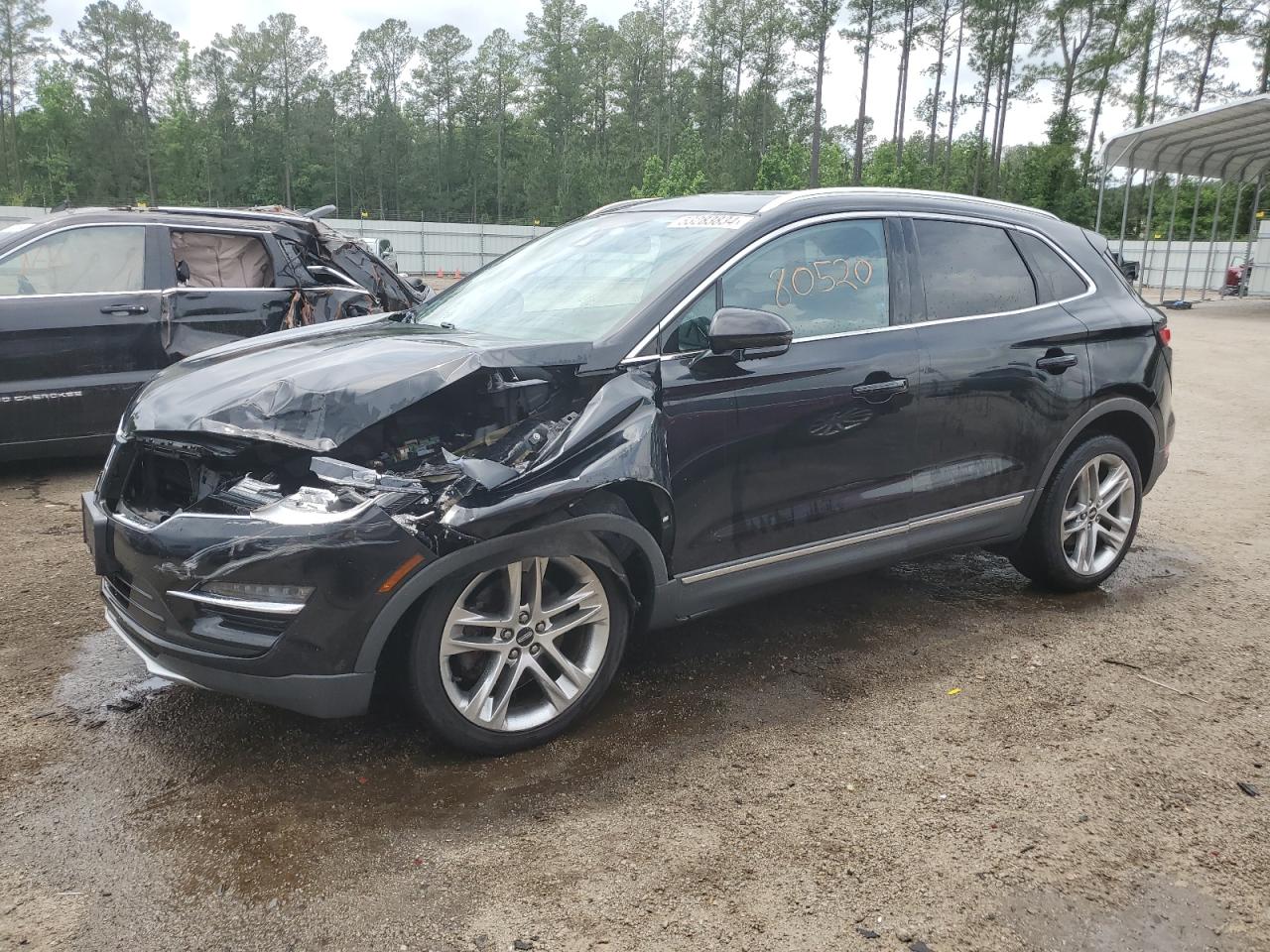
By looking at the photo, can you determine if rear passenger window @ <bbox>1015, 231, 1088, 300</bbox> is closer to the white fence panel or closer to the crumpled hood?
the crumpled hood

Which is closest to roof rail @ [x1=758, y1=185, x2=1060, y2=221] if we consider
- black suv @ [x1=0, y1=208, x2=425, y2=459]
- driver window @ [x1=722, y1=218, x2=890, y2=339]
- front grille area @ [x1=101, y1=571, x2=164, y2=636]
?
driver window @ [x1=722, y1=218, x2=890, y2=339]

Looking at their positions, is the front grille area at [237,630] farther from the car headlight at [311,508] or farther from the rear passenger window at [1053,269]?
the rear passenger window at [1053,269]

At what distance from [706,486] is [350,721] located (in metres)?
1.45

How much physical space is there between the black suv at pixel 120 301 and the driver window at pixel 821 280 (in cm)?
460

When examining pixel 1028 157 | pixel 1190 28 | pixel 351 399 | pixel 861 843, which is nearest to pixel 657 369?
pixel 351 399

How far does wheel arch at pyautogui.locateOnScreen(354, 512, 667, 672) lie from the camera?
2834 mm

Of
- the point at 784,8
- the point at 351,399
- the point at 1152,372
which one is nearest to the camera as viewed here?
the point at 351,399

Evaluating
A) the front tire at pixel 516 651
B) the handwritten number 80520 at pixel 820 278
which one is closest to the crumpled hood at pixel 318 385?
the front tire at pixel 516 651

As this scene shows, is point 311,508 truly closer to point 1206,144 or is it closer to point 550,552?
point 550,552

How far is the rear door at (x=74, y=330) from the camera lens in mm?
6184

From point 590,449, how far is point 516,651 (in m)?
0.66

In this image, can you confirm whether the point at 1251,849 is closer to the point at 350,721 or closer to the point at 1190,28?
the point at 350,721

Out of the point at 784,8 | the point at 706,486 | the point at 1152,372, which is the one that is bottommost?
the point at 706,486

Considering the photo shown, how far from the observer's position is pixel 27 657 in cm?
388
